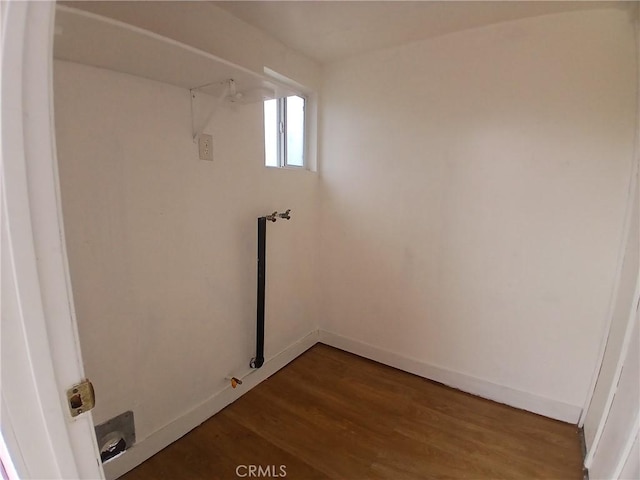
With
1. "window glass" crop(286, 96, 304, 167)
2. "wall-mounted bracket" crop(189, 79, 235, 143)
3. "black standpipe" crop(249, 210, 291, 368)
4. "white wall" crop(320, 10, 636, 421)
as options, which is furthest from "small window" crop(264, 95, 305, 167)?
"wall-mounted bracket" crop(189, 79, 235, 143)

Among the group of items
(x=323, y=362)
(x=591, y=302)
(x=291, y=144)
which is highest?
(x=291, y=144)

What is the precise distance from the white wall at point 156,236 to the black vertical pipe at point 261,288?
0.07 m

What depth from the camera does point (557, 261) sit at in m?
1.67

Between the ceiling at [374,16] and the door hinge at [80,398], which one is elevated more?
the ceiling at [374,16]

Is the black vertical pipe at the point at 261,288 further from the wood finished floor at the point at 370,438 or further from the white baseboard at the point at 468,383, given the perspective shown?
the white baseboard at the point at 468,383

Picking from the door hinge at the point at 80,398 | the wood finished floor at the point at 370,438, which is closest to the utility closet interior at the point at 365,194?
the wood finished floor at the point at 370,438

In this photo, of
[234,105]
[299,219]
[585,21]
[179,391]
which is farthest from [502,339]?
[234,105]

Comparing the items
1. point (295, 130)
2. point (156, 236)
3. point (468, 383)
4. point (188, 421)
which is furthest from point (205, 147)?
point (468, 383)

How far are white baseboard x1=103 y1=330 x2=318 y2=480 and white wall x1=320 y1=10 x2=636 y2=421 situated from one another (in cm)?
71

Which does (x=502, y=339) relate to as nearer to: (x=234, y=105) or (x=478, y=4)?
(x=478, y=4)

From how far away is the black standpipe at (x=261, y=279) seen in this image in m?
1.82

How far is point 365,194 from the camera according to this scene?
2.20 meters

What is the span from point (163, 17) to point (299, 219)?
1.33m

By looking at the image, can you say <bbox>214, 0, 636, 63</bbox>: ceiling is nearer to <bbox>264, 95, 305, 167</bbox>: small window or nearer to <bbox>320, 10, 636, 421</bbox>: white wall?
<bbox>320, 10, 636, 421</bbox>: white wall
